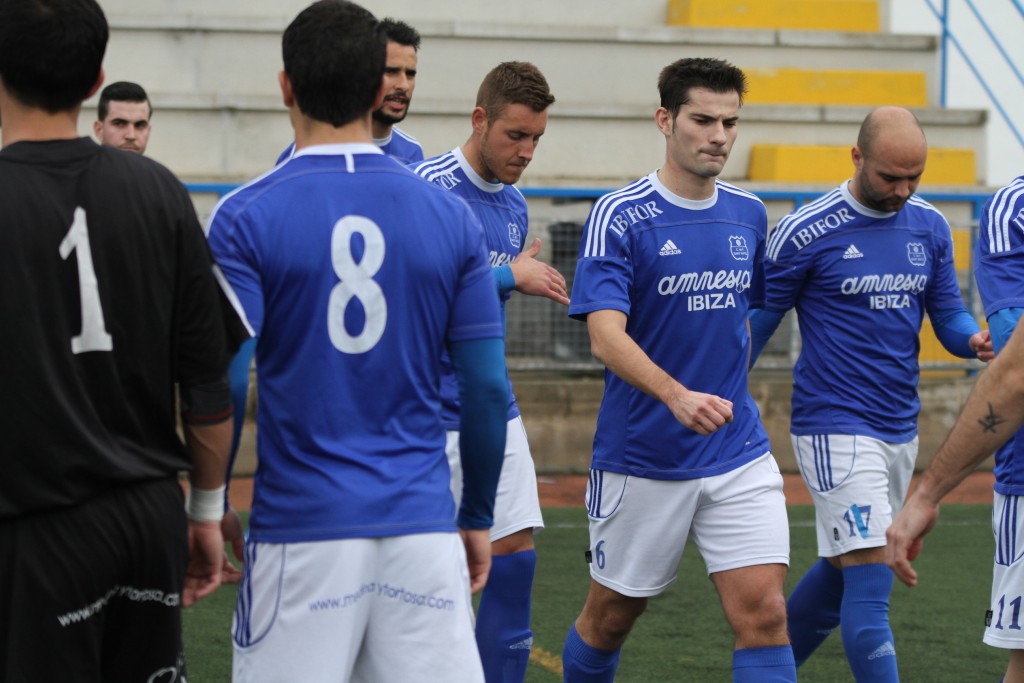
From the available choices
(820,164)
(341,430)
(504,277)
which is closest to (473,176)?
(504,277)

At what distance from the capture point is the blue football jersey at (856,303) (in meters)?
5.74

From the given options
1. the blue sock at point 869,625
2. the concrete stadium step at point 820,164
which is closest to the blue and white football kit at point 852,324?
the blue sock at point 869,625

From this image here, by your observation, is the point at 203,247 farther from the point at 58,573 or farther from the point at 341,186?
the point at 58,573

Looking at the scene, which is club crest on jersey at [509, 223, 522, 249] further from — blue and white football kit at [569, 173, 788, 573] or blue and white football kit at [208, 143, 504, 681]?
blue and white football kit at [208, 143, 504, 681]

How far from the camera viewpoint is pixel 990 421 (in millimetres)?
3504

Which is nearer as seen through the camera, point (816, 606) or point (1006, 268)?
point (1006, 268)

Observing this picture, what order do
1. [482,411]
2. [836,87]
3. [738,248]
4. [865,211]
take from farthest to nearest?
[836,87]
[865,211]
[738,248]
[482,411]

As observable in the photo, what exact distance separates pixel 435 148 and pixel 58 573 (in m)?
11.3

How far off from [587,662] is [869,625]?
1101 mm

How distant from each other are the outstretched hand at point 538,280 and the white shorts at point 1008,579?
153 centimetres

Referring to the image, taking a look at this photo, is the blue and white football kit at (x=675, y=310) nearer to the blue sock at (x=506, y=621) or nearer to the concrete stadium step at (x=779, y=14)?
the blue sock at (x=506, y=621)

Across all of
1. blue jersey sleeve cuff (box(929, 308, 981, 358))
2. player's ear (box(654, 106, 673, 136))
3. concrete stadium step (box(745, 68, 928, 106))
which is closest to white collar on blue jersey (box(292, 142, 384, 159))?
Result: player's ear (box(654, 106, 673, 136))

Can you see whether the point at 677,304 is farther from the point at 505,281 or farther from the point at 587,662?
the point at 587,662

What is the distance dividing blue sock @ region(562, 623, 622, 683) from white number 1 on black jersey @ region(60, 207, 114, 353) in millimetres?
2650
